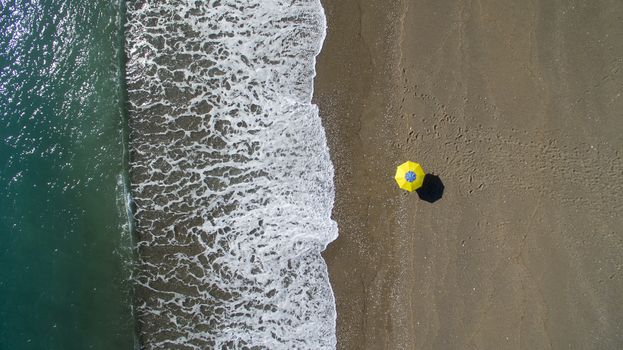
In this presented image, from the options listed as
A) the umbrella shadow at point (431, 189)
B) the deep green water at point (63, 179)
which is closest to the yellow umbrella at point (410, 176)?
the umbrella shadow at point (431, 189)

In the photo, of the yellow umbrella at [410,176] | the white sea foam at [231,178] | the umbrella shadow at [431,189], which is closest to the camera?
the yellow umbrella at [410,176]

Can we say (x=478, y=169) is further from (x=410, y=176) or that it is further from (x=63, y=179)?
(x=63, y=179)

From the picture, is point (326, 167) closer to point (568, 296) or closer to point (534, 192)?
point (534, 192)

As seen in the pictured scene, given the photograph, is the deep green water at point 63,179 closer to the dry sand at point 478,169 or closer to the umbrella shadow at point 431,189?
the dry sand at point 478,169

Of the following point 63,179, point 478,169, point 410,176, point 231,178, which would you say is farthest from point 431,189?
point 63,179

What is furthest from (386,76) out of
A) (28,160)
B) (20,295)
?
(20,295)

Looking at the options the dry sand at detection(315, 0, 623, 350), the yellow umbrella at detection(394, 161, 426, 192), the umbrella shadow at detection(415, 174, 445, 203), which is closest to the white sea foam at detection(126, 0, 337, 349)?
the dry sand at detection(315, 0, 623, 350)

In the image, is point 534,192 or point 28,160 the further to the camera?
point 28,160
